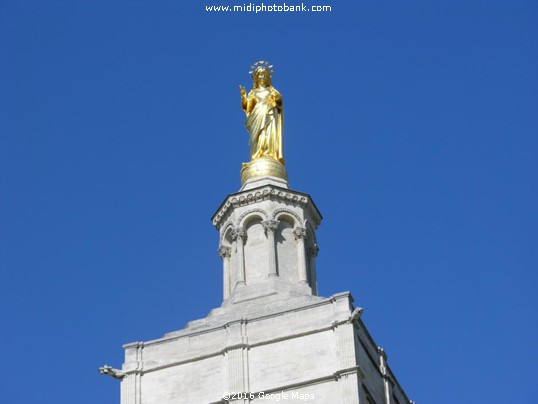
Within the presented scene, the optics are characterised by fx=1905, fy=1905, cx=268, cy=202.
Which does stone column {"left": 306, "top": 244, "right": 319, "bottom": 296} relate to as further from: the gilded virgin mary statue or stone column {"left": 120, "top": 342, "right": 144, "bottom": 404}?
stone column {"left": 120, "top": 342, "right": 144, "bottom": 404}

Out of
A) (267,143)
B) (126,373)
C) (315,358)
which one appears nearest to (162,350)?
(126,373)

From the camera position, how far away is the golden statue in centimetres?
7800

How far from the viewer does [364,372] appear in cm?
6825

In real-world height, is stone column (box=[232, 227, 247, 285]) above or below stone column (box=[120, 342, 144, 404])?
above

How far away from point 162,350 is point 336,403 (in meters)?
7.56

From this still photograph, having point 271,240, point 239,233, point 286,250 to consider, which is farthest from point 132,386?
point 286,250

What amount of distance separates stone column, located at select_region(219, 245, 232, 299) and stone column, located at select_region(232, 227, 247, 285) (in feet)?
2.34

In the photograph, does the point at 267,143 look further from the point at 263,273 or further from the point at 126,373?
the point at 126,373

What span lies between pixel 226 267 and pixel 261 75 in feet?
30.2

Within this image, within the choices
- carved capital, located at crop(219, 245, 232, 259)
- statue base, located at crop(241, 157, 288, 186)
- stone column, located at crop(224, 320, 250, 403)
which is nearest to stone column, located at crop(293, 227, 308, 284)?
carved capital, located at crop(219, 245, 232, 259)

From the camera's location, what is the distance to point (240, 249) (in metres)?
74.1

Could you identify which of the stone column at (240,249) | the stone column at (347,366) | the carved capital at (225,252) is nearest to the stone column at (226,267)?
the carved capital at (225,252)

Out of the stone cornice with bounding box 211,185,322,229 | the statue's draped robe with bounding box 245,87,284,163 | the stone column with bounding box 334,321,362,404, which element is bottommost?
the stone column with bounding box 334,321,362,404

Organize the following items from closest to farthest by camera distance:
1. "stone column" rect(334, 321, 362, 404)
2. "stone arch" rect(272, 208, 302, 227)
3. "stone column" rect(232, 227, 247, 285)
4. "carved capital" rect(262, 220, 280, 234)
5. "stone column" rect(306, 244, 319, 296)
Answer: "stone column" rect(334, 321, 362, 404) → "stone column" rect(232, 227, 247, 285) → "carved capital" rect(262, 220, 280, 234) → "stone arch" rect(272, 208, 302, 227) → "stone column" rect(306, 244, 319, 296)
